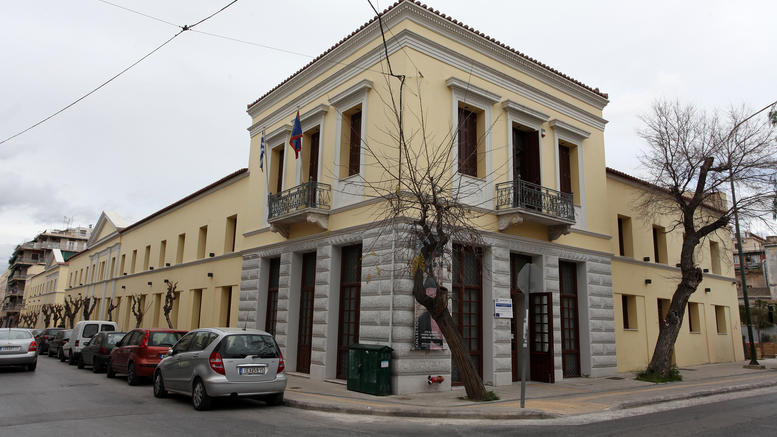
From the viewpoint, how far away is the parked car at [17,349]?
54.6 feet

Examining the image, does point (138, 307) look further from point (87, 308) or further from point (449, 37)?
point (449, 37)

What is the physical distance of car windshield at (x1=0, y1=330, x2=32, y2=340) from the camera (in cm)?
1717

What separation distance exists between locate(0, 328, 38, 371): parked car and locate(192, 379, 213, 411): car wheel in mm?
10531

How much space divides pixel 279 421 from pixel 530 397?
243 inches

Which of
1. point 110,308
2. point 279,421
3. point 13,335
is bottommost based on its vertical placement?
point 279,421

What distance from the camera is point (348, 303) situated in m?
15.2

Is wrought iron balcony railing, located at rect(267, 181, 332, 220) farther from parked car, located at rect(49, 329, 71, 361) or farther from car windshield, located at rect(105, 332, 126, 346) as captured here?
parked car, located at rect(49, 329, 71, 361)

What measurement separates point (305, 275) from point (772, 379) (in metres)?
15.3

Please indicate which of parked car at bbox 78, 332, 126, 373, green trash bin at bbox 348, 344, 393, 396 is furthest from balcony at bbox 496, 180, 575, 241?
parked car at bbox 78, 332, 126, 373

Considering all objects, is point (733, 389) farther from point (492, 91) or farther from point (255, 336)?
point (255, 336)

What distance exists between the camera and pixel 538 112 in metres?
17.0

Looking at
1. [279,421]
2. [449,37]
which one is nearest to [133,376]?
[279,421]

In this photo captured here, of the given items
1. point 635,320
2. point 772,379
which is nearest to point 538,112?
point 635,320

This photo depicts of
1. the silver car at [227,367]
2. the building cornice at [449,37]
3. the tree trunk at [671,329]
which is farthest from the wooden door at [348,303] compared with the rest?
the tree trunk at [671,329]
